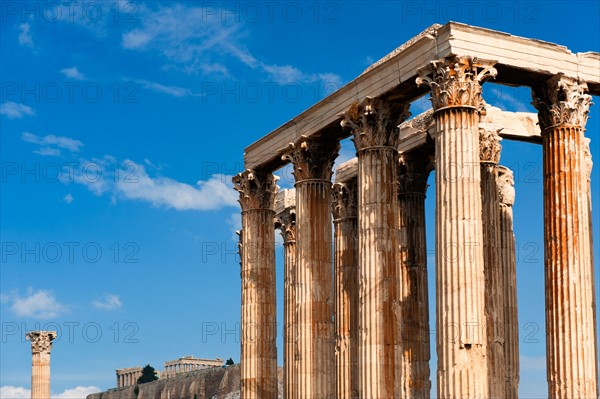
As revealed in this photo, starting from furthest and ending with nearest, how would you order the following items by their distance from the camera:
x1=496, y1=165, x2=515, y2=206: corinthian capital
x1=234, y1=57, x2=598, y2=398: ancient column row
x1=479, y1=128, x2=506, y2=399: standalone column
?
x1=496, y1=165, x2=515, y2=206: corinthian capital < x1=479, y1=128, x2=506, y2=399: standalone column < x1=234, y1=57, x2=598, y2=398: ancient column row

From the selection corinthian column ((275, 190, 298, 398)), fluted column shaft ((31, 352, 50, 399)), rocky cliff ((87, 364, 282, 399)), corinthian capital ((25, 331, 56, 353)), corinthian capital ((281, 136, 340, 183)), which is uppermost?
corinthian capital ((281, 136, 340, 183))

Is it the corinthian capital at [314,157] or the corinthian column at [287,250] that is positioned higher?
the corinthian capital at [314,157]

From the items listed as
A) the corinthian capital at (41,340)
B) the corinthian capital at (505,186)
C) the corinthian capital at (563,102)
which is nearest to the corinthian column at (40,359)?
the corinthian capital at (41,340)

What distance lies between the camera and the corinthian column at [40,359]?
222 feet

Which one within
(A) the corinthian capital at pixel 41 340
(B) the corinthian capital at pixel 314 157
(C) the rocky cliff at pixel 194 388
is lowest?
(C) the rocky cliff at pixel 194 388

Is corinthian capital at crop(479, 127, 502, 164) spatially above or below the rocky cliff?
above

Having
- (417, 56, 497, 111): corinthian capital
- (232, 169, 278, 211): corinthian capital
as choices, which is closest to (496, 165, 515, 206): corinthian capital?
(232, 169, 278, 211): corinthian capital

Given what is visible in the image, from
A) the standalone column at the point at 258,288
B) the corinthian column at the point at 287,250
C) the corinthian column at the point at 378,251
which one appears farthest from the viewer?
the corinthian column at the point at 287,250

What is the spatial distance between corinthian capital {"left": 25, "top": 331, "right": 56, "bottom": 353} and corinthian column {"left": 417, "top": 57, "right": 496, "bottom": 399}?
39.2 meters

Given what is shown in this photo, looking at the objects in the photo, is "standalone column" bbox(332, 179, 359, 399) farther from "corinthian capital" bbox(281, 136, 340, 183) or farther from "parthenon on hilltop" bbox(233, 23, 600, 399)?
"corinthian capital" bbox(281, 136, 340, 183)

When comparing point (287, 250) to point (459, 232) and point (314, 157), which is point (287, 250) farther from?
point (459, 232)

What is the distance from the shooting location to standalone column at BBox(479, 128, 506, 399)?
3788 cm

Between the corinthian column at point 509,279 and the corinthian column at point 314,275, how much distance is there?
224 inches

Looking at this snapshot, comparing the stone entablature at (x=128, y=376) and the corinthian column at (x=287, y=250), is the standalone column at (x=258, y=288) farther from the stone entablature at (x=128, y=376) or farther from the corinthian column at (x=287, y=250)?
the stone entablature at (x=128, y=376)
